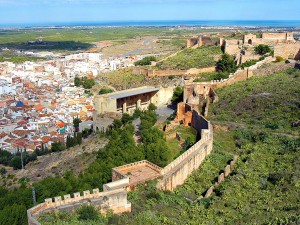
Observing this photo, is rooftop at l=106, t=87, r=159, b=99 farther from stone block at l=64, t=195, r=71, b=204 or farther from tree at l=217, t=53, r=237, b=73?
stone block at l=64, t=195, r=71, b=204

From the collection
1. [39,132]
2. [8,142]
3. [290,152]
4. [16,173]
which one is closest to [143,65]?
[39,132]

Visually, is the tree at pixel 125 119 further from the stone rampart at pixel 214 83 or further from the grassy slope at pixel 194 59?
the grassy slope at pixel 194 59

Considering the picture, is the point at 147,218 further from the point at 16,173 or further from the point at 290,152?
the point at 16,173

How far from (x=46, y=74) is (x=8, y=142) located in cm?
3485

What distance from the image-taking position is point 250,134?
19.6m

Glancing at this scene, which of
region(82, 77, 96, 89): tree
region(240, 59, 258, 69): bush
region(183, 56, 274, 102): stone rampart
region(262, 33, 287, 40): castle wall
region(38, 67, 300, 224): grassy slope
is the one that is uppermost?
region(262, 33, 287, 40): castle wall

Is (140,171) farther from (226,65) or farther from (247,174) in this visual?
(226,65)

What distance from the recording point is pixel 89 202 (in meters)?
11.6

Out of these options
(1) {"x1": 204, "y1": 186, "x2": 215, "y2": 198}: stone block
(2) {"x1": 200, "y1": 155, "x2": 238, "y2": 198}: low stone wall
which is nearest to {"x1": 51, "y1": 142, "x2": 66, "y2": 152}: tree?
(2) {"x1": 200, "y1": 155, "x2": 238, "y2": 198}: low stone wall

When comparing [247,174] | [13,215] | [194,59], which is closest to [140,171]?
[247,174]

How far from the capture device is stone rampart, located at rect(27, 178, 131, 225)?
36.4 ft

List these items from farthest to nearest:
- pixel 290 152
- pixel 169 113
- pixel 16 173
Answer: pixel 169 113 < pixel 16 173 < pixel 290 152

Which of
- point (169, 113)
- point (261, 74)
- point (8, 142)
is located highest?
point (261, 74)

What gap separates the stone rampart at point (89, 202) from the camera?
11091 mm
